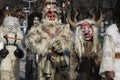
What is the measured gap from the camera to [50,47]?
1003 cm

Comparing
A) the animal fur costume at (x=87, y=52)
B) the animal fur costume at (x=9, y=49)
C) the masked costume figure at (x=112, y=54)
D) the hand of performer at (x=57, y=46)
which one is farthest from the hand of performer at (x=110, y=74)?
the animal fur costume at (x=9, y=49)

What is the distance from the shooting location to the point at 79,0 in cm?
4981

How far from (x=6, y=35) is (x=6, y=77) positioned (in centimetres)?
91

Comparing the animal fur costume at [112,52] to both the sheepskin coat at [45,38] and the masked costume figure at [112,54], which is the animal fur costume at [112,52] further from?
the sheepskin coat at [45,38]

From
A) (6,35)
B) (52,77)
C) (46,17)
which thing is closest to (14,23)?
(6,35)

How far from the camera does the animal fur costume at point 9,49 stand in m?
11.0

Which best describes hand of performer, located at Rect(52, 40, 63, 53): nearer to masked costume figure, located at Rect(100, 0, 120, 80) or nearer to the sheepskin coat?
the sheepskin coat

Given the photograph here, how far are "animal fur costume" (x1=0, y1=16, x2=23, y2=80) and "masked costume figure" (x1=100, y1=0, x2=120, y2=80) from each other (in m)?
3.96

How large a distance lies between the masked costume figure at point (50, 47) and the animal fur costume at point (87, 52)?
47 cm

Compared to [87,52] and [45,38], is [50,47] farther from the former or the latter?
[87,52]

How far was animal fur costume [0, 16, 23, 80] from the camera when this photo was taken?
36.2 ft

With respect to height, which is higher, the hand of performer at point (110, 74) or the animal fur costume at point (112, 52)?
the animal fur costume at point (112, 52)

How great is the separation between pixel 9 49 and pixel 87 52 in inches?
85.2

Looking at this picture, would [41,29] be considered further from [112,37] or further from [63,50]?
[112,37]
